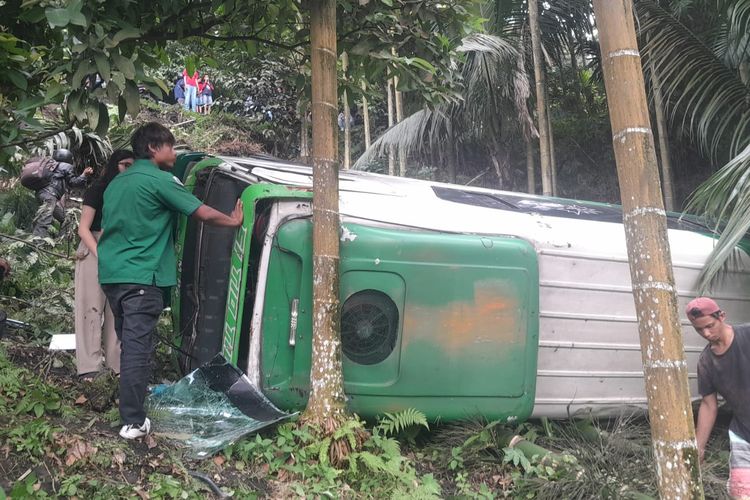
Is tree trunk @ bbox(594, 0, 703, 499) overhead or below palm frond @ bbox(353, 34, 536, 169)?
below

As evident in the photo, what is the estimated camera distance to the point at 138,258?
3387 millimetres

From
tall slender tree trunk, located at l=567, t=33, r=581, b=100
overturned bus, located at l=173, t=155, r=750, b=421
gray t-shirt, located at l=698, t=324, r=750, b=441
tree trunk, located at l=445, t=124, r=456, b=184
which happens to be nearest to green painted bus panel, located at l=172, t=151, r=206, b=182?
overturned bus, located at l=173, t=155, r=750, b=421

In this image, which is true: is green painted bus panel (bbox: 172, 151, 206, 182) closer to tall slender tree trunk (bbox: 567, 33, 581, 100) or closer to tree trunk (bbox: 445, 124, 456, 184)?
tree trunk (bbox: 445, 124, 456, 184)

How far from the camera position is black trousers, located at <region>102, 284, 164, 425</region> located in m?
3.28

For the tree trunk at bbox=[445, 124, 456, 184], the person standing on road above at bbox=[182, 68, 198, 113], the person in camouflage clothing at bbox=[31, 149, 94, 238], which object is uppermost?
the person standing on road above at bbox=[182, 68, 198, 113]

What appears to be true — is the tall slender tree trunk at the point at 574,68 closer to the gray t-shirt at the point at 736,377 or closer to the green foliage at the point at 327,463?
the gray t-shirt at the point at 736,377

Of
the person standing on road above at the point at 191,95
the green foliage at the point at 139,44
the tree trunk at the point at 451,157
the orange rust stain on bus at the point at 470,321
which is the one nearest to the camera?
the green foliage at the point at 139,44

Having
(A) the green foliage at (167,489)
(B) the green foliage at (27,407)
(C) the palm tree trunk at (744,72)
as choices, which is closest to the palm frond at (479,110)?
(C) the palm tree trunk at (744,72)

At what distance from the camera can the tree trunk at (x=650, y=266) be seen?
8.09 feet

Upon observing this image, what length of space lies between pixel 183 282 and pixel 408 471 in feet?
6.84

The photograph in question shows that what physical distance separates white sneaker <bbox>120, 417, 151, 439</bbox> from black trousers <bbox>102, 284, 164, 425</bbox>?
2cm

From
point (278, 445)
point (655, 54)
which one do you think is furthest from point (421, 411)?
point (655, 54)

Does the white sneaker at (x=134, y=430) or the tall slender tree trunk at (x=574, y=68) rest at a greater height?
the tall slender tree trunk at (x=574, y=68)

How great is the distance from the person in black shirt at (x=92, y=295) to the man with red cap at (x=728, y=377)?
11.1ft
